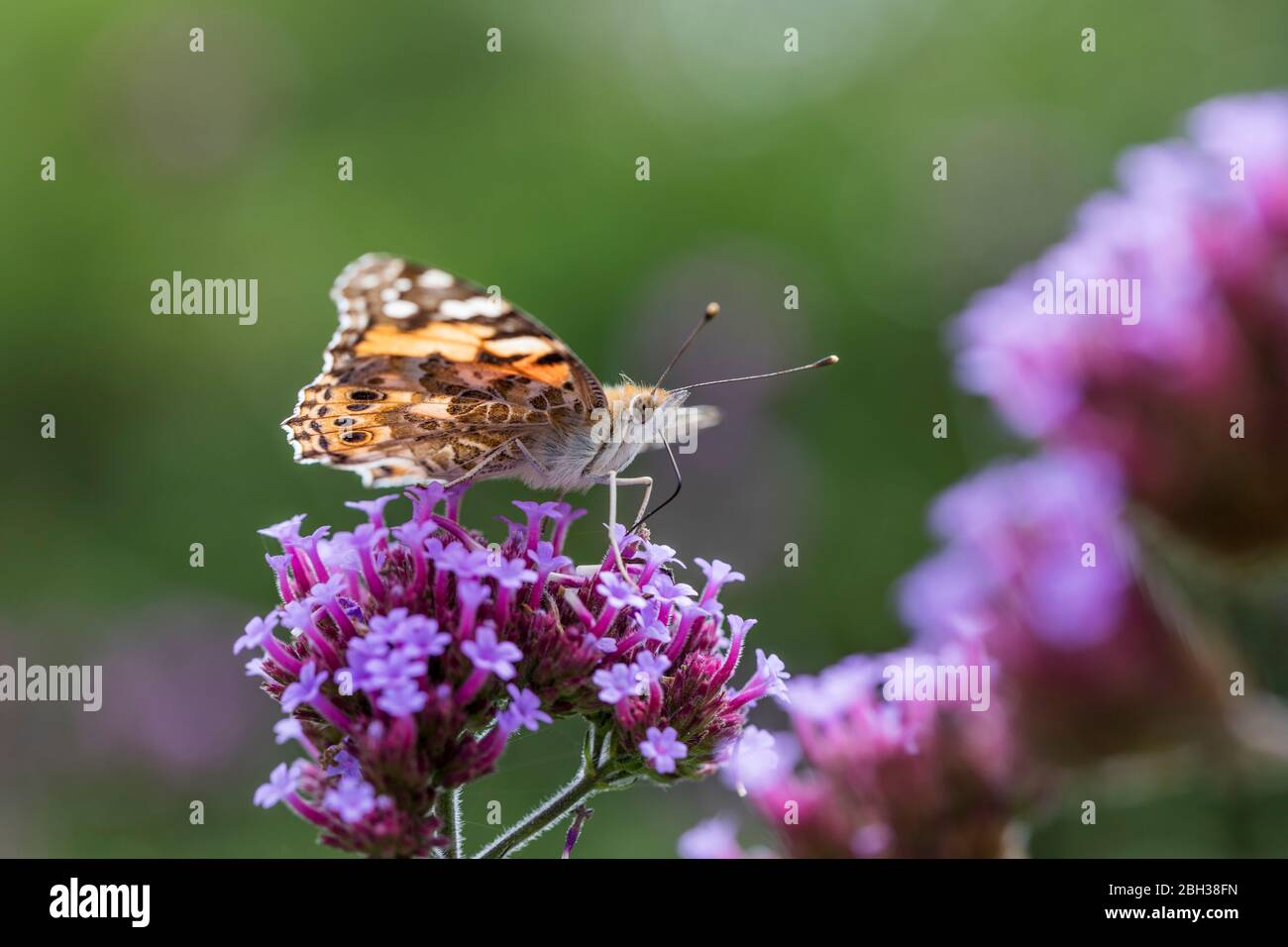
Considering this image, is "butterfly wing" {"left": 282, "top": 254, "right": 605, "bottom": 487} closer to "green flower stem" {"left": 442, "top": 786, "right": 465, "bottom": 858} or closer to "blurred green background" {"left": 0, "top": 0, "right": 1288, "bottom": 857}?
"green flower stem" {"left": 442, "top": 786, "right": 465, "bottom": 858}

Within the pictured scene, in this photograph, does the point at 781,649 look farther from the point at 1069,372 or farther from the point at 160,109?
the point at 160,109

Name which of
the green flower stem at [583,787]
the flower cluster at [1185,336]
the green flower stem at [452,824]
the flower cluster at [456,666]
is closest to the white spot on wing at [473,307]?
the flower cluster at [456,666]

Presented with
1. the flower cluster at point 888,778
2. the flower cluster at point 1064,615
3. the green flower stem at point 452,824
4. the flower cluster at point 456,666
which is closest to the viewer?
the flower cluster at point 456,666

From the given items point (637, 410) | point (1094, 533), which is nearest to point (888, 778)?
point (1094, 533)

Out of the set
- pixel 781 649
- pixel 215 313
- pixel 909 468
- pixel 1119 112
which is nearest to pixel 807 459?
pixel 909 468

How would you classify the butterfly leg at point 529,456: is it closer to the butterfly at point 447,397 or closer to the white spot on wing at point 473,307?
the butterfly at point 447,397
